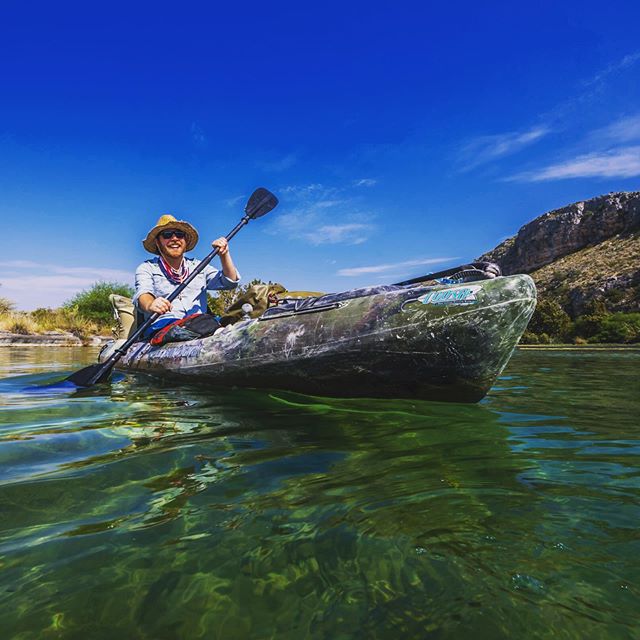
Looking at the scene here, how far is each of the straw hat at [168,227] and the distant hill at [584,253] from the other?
2562cm

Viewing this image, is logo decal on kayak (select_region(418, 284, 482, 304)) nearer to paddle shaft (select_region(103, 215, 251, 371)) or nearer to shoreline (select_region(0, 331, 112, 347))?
paddle shaft (select_region(103, 215, 251, 371))

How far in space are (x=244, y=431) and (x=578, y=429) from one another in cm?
206

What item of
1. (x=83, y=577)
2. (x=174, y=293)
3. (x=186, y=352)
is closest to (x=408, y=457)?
(x=83, y=577)

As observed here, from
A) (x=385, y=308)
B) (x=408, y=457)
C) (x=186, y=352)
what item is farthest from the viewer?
(x=186, y=352)

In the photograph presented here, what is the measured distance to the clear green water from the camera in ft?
3.10

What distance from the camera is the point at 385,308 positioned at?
130 inches

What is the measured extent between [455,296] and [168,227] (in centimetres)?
422

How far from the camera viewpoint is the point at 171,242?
19.6ft

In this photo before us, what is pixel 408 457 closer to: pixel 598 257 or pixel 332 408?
pixel 332 408

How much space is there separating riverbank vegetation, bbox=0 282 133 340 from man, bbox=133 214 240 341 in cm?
1727

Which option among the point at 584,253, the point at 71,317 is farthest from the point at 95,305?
the point at 584,253

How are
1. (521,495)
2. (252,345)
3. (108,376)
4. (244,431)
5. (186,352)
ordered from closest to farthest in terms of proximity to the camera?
1. (521,495)
2. (244,431)
3. (252,345)
4. (186,352)
5. (108,376)

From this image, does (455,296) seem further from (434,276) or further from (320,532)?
(320,532)

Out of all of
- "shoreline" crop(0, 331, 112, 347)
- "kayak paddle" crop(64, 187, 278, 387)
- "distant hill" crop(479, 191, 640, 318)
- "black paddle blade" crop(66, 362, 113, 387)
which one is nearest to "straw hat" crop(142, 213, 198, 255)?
"kayak paddle" crop(64, 187, 278, 387)
